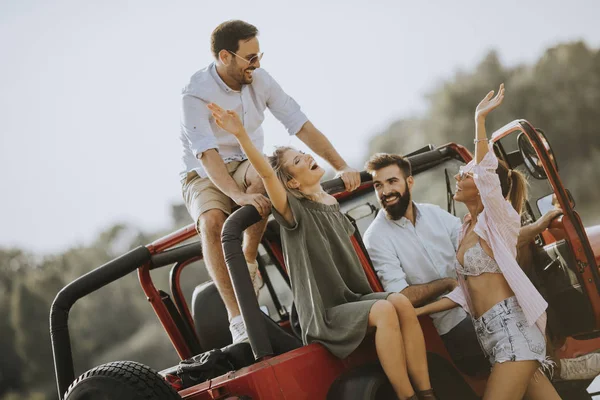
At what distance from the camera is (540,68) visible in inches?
928

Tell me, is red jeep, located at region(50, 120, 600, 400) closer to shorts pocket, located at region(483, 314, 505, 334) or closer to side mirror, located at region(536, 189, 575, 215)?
side mirror, located at region(536, 189, 575, 215)

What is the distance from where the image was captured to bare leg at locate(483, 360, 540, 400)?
3.90m

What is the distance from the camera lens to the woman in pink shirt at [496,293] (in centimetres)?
395

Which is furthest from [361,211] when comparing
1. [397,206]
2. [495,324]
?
[495,324]

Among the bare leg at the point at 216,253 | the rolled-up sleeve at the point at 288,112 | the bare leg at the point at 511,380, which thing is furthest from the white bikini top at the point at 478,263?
the rolled-up sleeve at the point at 288,112

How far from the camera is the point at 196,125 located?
15.4 ft

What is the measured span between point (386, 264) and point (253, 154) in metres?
1.24

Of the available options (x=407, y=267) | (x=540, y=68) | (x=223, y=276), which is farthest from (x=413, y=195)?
(x=540, y=68)

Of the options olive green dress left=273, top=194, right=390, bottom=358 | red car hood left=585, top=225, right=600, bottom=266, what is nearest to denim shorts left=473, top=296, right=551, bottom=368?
olive green dress left=273, top=194, right=390, bottom=358

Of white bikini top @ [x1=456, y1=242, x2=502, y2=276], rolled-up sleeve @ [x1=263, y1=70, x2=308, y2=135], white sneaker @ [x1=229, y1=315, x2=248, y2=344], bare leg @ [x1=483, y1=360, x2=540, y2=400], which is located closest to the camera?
bare leg @ [x1=483, y1=360, x2=540, y2=400]

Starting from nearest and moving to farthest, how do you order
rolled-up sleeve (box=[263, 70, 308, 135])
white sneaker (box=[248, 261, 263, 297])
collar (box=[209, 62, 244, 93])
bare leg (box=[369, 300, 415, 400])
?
bare leg (box=[369, 300, 415, 400])
collar (box=[209, 62, 244, 93])
white sneaker (box=[248, 261, 263, 297])
rolled-up sleeve (box=[263, 70, 308, 135])

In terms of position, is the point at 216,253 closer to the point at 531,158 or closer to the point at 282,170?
the point at 282,170

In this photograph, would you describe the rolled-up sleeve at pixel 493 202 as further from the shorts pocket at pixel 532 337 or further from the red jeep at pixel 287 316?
the red jeep at pixel 287 316

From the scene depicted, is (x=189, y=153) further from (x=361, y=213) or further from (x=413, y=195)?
(x=413, y=195)
